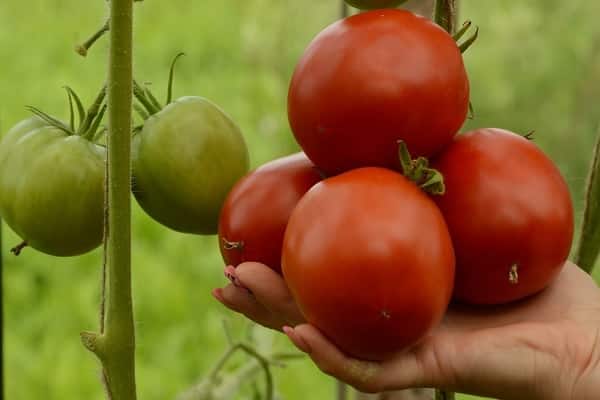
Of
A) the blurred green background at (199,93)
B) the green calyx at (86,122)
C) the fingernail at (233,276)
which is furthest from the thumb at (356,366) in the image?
the blurred green background at (199,93)

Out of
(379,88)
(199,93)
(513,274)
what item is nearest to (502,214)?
(513,274)

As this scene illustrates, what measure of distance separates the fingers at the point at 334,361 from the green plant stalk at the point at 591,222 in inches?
14.8

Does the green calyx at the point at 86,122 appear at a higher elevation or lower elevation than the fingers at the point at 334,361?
higher

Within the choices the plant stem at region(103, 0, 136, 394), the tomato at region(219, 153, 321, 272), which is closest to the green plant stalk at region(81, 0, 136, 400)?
the plant stem at region(103, 0, 136, 394)

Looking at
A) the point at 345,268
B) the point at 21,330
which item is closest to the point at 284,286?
the point at 345,268

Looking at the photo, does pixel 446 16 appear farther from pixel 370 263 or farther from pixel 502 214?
pixel 370 263

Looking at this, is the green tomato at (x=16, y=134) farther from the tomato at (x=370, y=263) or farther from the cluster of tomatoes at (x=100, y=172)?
the tomato at (x=370, y=263)

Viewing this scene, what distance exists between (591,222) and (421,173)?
33cm

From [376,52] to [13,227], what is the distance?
40 cm

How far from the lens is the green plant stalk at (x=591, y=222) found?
1116 millimetres

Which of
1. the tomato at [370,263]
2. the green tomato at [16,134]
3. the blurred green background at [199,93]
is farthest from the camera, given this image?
the blurred green background at [199,93]

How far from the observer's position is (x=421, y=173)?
88 cm

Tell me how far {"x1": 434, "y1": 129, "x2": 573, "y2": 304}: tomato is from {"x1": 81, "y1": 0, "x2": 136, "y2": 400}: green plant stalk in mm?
281

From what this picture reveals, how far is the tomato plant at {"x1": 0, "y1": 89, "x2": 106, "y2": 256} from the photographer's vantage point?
100 cm
